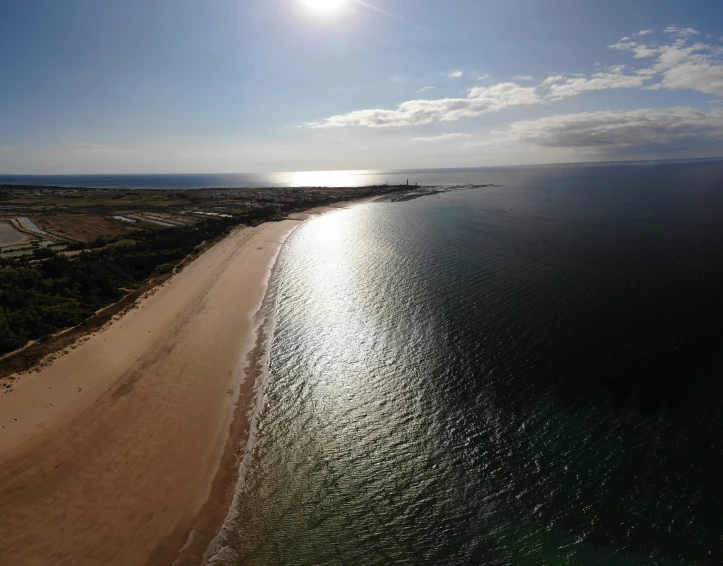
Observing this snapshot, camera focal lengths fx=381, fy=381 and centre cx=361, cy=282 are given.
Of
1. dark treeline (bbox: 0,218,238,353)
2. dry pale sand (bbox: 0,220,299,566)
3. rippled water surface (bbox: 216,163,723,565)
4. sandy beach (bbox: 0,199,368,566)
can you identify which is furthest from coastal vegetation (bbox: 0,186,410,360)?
rippled water surface (bbox: 216,163,723,565)

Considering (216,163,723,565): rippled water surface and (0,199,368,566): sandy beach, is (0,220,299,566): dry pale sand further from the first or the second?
(216,163,723,565): rippled water surface

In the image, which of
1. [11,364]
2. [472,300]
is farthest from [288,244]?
[11,364]

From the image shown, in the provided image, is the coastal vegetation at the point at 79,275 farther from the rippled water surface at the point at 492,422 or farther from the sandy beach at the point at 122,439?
the rippled water surface at the point at 492,422

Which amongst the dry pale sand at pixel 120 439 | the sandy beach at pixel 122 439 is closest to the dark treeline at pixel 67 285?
the sandy beach at pixel 122 439

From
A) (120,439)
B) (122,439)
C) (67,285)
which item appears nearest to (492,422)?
(122,439)

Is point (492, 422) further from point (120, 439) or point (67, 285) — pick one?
point (67, 285)

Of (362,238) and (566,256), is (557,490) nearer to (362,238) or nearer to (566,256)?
(566,256)
